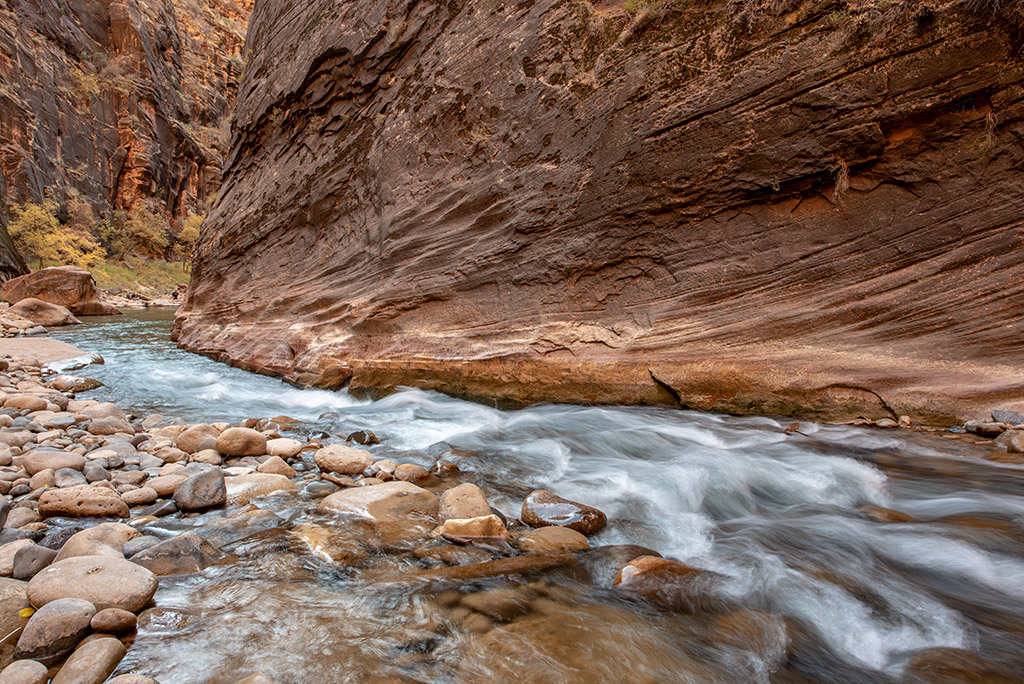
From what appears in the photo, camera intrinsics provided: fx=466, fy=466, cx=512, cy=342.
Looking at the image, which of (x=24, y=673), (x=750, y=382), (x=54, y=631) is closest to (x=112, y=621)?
(x=54, y=631)

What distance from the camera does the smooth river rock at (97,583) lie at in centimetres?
175

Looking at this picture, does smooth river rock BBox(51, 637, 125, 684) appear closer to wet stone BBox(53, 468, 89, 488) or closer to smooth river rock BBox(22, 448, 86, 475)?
wet stone BBox(53, 468, 89, 488)

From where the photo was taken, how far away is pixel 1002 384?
397 centimetres

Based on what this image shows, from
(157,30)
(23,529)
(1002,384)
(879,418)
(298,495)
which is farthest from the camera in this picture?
(157,30)

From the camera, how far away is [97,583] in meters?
1.81

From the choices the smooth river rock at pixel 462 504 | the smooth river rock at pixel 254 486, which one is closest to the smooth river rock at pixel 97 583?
the smooth river rock at pixel 254 486

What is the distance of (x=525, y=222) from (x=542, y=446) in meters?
2.92

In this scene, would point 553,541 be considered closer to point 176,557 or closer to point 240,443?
point 176,557

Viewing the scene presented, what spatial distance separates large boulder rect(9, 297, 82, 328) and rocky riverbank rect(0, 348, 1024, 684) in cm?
1469

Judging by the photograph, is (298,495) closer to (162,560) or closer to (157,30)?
(162,560)

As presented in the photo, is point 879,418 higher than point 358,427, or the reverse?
point 879,418

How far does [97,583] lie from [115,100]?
150 feet

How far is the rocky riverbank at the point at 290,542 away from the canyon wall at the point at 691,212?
1.09 m

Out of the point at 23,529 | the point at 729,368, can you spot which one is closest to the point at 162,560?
the point at 23,529
